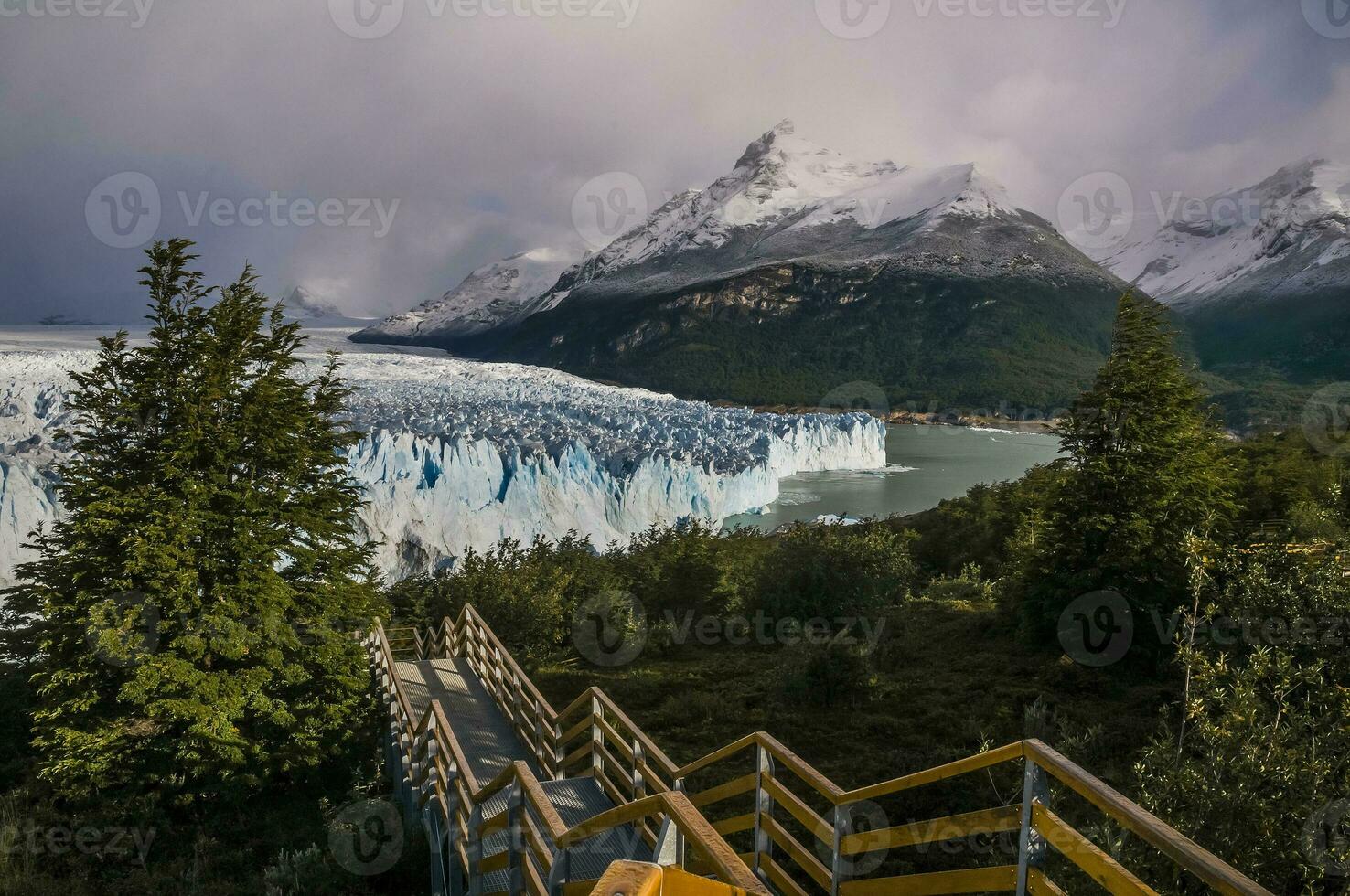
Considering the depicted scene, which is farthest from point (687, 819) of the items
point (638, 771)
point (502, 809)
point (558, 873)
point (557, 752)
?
point (557, 752)

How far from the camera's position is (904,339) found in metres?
92.2

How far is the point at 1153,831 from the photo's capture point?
5.55ft

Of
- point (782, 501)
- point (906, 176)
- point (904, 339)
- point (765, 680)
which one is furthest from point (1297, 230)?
point (765, 680)

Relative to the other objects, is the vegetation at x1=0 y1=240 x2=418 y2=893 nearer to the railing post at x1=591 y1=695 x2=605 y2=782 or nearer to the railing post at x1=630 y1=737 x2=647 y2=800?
the railing post at x1=591 y1=695 x2=605 y2=782

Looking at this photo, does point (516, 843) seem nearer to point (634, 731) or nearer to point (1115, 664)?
point (634, 731)

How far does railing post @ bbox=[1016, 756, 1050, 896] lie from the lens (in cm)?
209

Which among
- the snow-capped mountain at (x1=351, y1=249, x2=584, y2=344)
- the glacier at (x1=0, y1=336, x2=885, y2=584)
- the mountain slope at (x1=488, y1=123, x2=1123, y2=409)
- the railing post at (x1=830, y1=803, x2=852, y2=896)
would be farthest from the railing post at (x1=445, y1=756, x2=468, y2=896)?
the snow-capped mountain at (x1=351, y1=249, x2=584, y2=344)

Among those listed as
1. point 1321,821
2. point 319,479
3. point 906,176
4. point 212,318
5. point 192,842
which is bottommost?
point 192,842

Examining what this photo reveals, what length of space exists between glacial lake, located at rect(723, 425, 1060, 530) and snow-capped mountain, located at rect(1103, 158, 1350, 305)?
6477cm

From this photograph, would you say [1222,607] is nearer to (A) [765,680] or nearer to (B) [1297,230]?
(A) [765,680]

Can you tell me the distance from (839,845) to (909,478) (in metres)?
39.1

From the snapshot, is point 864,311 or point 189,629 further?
point 864,311

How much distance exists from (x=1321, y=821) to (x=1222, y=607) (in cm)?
354

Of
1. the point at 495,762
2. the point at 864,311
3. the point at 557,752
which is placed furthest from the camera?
the point at 864,311
